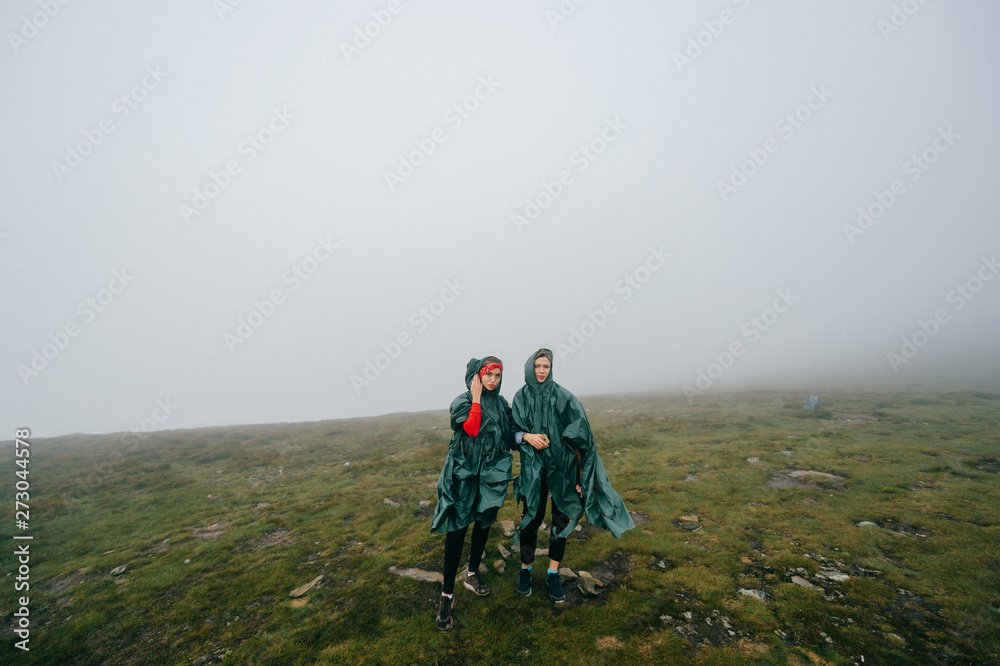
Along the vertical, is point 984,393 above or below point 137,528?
below

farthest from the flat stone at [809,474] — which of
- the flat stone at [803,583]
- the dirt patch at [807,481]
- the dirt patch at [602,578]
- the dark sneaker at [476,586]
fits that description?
the dark sneaker at [476,586]

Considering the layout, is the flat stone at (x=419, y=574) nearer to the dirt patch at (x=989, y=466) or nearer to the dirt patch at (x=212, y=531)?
the dirt patch at (x=212, y=531)

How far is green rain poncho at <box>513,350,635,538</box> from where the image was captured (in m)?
5.93

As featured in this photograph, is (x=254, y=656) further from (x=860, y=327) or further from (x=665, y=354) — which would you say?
(x=860, y=327)

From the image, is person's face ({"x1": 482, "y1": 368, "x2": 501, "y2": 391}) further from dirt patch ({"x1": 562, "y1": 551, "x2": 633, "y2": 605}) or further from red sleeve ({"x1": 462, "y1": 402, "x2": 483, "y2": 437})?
dirt patch ({"x1": 562, "y1": 551, "x2": 633, "y2": 605})

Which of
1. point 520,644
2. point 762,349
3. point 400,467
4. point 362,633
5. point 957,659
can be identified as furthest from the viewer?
point 762,349

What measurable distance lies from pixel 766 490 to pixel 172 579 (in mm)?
15134

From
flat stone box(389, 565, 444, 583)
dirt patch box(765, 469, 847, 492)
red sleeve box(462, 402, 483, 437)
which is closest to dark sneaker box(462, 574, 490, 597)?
flat stone box(389, 565, 444, 583)

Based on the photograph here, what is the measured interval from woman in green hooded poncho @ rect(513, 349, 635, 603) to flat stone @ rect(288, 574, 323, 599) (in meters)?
4.13

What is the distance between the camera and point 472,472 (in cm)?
590

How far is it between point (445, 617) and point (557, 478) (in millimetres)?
2776

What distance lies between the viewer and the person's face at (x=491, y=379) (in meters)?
5.95

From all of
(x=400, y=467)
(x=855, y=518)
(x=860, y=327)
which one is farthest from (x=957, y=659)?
(x=860, y=327)

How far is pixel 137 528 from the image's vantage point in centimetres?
1061
